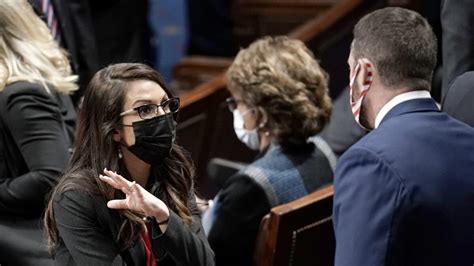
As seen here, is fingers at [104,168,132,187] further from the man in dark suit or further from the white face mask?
the white face mask

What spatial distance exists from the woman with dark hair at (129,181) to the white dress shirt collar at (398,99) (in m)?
0.57

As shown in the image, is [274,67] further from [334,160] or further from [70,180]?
[70,180]

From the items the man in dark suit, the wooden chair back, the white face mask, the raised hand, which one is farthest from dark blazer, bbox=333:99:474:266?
the white face mask

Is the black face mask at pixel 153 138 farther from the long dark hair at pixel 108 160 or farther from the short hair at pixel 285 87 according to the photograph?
the short hair at pixel 285 87

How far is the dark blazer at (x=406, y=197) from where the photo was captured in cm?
235

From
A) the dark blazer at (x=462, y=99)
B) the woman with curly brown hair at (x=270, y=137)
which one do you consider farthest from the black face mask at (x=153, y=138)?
the dark blazer at (x=462, y=99)

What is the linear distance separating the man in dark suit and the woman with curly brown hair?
858 millimetres

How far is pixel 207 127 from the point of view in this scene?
5.12 metres

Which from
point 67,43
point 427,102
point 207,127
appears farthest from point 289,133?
point 207,127

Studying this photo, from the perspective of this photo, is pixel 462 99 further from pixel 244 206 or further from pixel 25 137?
pixel 25 137

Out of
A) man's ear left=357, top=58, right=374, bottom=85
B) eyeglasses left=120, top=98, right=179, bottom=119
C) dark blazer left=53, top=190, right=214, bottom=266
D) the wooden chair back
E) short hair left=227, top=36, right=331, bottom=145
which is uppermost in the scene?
man's ear left=357, top=58, right=374, bottom=85

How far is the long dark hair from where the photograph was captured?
2.64 metres

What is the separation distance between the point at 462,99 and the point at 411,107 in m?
0.39

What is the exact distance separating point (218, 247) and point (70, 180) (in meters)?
0.84
